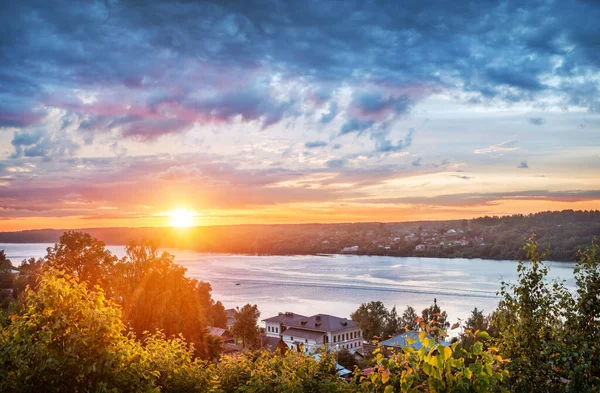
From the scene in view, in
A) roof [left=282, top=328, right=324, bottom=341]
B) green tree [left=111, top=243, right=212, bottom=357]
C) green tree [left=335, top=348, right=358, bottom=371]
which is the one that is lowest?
roof [left=282, top=328, right=324, bottom=341]

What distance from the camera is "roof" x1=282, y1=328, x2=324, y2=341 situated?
32.5 meters

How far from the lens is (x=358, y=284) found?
175 feet

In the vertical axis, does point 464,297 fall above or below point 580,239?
below

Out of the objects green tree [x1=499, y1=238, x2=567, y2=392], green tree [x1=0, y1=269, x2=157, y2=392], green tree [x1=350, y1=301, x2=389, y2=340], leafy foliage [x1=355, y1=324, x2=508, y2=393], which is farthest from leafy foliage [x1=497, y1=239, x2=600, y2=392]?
green tree [x1=350, y1=301, x2=389, y2=340]

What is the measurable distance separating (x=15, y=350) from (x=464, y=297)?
145ft

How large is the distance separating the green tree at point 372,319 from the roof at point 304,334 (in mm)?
3852

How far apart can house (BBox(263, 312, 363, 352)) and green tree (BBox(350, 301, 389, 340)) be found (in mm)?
842

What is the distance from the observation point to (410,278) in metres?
56.7

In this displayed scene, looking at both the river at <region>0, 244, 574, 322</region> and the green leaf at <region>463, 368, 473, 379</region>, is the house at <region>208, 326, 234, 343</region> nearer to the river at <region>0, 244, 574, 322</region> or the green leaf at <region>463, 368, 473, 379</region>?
the river at <region>0, 244, 574, 322</region>

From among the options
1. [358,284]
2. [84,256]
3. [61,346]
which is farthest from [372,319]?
[61,346]

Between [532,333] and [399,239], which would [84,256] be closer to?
[532,333]

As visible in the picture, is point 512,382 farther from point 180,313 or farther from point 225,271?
point 225,271

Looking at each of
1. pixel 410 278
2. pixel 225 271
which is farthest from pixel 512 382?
pixel 225 271

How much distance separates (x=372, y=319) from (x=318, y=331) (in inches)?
174
